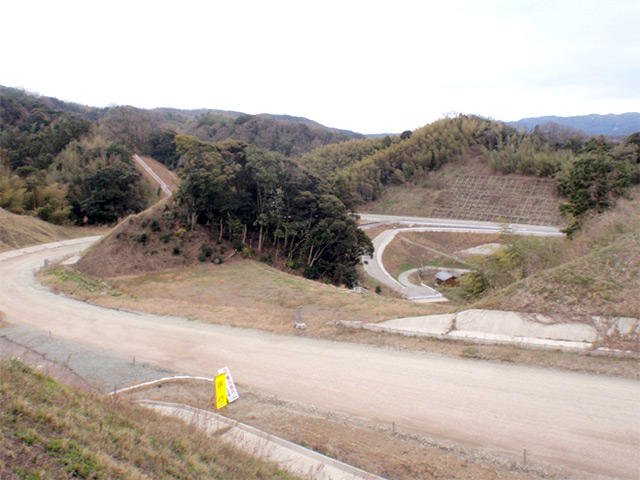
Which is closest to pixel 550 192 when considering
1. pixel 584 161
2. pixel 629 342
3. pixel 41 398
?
pixel 584 161

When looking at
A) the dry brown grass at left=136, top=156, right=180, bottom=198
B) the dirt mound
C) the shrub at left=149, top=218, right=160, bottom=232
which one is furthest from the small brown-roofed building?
the dry brown grass at left=136, top=156, right=180, bottom=198

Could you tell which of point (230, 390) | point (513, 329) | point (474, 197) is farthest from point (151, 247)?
point (474, 197)

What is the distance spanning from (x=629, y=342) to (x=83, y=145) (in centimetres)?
5890

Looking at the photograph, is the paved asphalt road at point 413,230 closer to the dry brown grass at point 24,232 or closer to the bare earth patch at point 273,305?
the bare earth patch at point 273,305

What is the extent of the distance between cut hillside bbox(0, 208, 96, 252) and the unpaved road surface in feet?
62.0

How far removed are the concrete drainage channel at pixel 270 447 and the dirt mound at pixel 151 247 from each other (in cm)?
1755

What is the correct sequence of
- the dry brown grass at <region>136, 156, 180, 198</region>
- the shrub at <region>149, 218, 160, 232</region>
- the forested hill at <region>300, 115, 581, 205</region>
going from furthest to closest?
the dry brown grass at <region>136, 156, 180, 198</region>, the forested hill at <region>300, 115, 581, 205</region>, the shrub at <region>149, 218, 160, 232</region>

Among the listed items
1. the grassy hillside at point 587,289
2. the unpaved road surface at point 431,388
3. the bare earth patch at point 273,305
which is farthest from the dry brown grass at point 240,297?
the grassy hillside at point 587,289

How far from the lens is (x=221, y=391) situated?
852 centimetres

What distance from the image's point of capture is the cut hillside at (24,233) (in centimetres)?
2825

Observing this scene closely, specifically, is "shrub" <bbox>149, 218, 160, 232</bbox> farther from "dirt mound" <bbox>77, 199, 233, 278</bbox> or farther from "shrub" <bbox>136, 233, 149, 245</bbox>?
→ "shrub" <bbox>136, 233, 149, 245</bbox>

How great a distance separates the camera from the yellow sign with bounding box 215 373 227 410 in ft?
27.4

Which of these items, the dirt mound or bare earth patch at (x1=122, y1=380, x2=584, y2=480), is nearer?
bare earth patch at (x1=122, y1=380, x2=584, y2=480)

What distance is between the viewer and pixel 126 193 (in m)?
43.6
